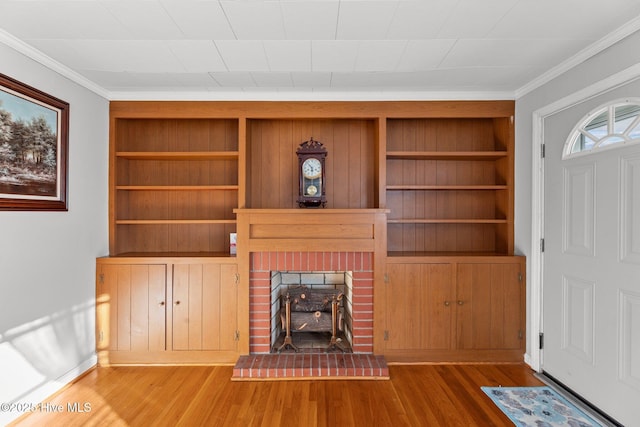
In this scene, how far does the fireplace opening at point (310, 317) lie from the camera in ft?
10.1

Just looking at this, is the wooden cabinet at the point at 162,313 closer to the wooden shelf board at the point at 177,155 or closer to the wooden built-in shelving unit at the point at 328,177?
the wooden built-in shelving unit at the point at 328,177

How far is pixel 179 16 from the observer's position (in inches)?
73.9

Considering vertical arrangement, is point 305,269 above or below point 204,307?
above

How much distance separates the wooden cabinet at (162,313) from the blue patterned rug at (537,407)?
2.03 m

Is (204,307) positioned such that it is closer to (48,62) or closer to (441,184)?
(48,62)

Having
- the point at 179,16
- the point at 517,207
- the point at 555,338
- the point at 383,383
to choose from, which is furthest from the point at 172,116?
the point at 555,338

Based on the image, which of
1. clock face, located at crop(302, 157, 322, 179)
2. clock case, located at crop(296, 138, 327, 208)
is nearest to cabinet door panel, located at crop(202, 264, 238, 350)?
clock case, located at crop(296, 138, 327, 208)

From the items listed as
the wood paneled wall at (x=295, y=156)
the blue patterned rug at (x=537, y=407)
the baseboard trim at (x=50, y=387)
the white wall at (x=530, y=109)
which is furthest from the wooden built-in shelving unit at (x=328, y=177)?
the blue patterned rug at (x=537, y=407)

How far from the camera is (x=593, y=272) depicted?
7.48ft

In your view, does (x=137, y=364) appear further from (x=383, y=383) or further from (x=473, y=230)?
(x=473, y=230)

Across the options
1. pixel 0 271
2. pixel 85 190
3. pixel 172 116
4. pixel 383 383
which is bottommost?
pixel 383 383

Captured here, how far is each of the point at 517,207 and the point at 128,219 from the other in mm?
3536

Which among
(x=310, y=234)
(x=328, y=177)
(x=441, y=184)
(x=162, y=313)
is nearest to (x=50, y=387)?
(x=162, y=313)

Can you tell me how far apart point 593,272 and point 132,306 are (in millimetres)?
3414
